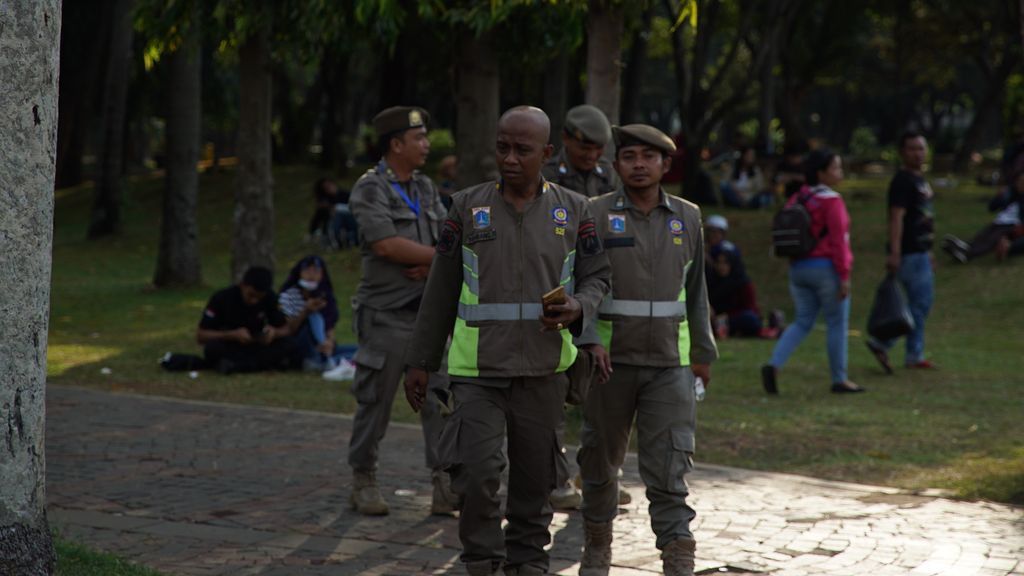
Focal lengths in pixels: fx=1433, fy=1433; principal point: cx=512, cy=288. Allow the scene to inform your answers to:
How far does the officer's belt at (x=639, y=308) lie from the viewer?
5883 millimetres

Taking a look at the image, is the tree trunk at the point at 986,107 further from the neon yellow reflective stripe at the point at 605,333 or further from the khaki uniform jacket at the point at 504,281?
the khaki uniform jacket at the point at 504,281

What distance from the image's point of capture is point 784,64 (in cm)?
3475

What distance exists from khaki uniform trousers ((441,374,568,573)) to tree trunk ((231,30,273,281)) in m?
11.7

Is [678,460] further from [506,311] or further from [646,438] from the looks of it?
[506,311]

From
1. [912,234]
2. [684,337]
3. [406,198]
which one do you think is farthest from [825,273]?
[684,337]

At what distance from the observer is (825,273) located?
445 inches

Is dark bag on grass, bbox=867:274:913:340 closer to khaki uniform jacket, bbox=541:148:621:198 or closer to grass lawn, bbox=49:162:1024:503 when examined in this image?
grass lawn, bbox=49:162:1024:503

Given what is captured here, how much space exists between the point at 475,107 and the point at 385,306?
7.50 metres

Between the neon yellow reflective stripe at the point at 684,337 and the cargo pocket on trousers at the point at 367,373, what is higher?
the neon yellow reflective stripe at the point at 684,337

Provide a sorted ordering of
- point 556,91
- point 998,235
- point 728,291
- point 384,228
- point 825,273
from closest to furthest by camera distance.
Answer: point 384,228
point 825,273
point 728,291
point 998,235
point 556,91

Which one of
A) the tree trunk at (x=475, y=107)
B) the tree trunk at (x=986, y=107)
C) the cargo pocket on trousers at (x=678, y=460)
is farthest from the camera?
A: the tree trunk at (x=986, y=107)

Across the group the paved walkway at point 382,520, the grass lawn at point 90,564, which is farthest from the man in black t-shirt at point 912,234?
the grass lawn at point 90,564

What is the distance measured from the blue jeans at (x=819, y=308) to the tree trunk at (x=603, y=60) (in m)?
2.35

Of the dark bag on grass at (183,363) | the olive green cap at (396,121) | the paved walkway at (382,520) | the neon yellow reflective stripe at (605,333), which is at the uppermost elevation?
the olive green cap at (396,121)
